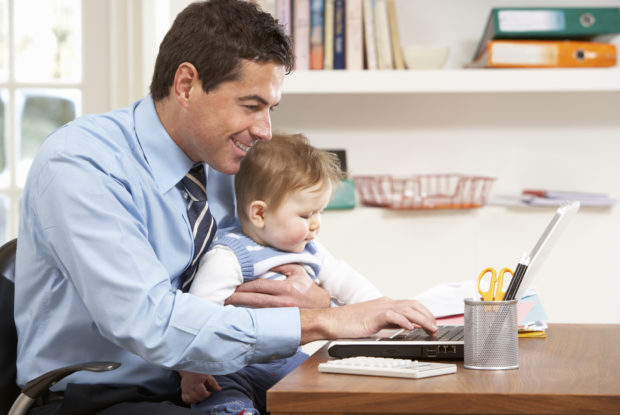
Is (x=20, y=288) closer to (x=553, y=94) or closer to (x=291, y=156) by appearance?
(x=291, y=156)

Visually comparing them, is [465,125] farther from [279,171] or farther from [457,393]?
[457,393]

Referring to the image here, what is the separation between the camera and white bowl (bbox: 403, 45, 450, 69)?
2939 millimetres

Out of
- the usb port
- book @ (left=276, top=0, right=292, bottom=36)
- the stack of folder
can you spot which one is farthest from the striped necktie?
the stack of folder

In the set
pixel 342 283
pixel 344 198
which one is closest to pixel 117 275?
pixel 342 283

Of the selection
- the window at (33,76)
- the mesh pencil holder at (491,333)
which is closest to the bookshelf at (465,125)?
the window at (33,76)

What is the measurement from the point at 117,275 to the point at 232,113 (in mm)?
437

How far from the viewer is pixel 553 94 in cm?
319

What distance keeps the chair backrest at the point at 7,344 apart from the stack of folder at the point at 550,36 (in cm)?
203

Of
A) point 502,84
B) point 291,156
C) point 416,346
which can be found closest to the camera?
point 416,346

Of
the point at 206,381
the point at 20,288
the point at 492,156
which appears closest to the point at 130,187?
the point at 20,288

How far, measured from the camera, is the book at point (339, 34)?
2.93 meters

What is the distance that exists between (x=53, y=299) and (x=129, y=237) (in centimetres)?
23

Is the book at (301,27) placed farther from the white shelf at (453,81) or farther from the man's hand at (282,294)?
the man's hand at (282,294)

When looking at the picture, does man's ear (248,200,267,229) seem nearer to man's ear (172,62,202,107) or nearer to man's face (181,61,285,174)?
man's face (181,61,285,174)
